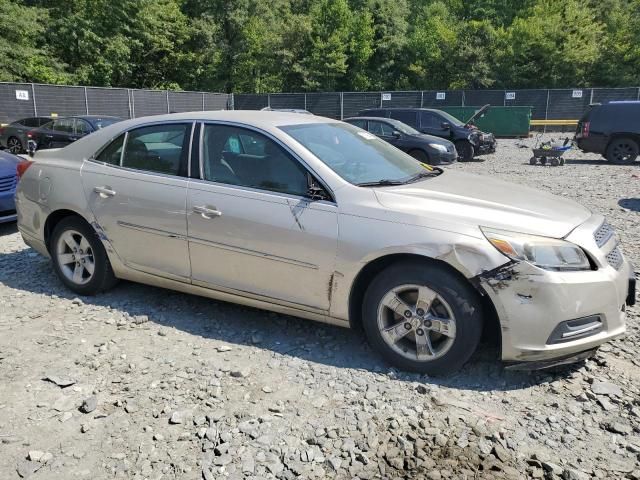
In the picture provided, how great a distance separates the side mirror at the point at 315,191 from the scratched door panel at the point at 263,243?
0.05 meters

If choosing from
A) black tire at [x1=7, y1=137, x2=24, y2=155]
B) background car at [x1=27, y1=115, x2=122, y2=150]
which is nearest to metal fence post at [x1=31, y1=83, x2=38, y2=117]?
black tire at [x1=7, y1=137, x2=24, y2=155]

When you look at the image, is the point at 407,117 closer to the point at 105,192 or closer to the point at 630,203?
the point at 630,203

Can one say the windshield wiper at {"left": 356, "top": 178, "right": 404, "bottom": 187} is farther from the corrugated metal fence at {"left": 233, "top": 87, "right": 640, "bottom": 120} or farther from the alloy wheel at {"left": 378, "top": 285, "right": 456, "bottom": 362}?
the corrugated metal fence at {"left": 233, "top": 87, "right": 640, "bottom": 120}

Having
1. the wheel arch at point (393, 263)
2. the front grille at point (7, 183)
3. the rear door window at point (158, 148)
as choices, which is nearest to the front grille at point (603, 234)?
the wheel arch at point (393, 263)

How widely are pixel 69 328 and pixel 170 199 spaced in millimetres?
1286

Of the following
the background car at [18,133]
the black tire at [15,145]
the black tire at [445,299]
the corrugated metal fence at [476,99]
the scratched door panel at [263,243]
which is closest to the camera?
the black tire at [445,299]

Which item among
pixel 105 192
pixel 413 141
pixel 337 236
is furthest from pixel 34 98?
pixel 337 236

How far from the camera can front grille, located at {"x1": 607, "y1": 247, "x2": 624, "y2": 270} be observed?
3.20 m

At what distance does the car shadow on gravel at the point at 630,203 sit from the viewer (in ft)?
27.9

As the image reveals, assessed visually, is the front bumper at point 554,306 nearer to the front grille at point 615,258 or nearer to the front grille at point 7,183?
the front grille at point 615,258

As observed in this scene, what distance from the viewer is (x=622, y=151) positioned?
15.0 meters

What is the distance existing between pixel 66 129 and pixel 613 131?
16019 mm

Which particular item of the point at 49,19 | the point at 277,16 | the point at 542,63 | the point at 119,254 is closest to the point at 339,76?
the point at 277,16

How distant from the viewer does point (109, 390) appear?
128 inches
